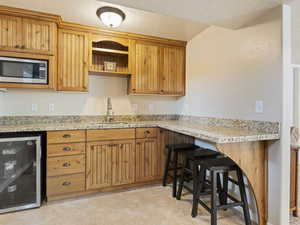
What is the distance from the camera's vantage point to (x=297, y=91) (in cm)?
346

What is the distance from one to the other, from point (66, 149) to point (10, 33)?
1545mm

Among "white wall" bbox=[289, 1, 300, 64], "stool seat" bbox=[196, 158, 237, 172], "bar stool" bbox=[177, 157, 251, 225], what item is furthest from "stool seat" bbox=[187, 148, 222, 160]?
"white wall" bbox=[289, 1, 300, 64]

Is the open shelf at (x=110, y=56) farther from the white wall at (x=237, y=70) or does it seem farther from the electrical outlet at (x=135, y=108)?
the white wall at (x=237, y=70)

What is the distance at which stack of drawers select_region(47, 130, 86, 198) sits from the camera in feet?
7.59

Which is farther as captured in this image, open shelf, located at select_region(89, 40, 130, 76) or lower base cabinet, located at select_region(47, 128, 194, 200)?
open shelf, located at select_region(89, 40, 130, 76)

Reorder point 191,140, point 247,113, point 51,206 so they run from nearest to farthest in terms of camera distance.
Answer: point 247,113 < point 51,206 < point 191,140

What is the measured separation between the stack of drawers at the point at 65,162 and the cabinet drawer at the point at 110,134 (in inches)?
3.9

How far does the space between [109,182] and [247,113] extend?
1.95m

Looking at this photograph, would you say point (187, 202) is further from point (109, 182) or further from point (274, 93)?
point (274, 93)

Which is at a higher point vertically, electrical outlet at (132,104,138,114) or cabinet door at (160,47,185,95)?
cabinet door at (160,47,185,95)

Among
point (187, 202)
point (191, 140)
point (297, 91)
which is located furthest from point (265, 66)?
point (297, 91)

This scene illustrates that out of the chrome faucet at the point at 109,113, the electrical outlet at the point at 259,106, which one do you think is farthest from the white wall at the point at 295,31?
the chrome faucet at the point at 109,113

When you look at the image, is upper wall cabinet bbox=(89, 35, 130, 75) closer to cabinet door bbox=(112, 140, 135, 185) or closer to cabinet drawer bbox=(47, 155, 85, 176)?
cabinet door bbox=(112, 140, 135, 185)

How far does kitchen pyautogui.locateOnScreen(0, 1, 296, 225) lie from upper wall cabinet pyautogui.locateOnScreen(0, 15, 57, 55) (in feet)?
0.04
